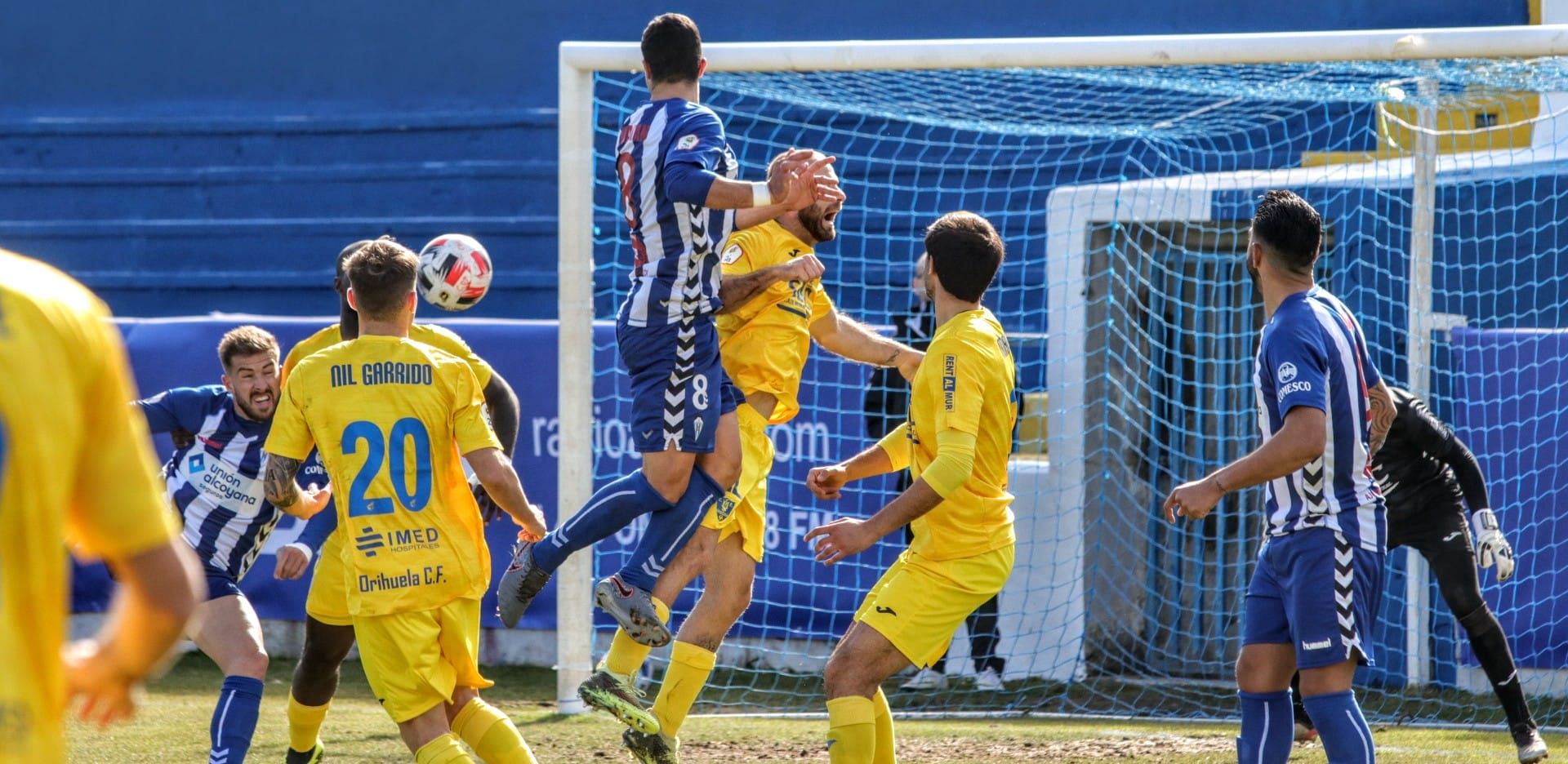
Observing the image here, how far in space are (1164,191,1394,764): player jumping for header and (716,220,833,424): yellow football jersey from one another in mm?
1755

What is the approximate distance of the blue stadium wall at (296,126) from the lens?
1269 centimetres

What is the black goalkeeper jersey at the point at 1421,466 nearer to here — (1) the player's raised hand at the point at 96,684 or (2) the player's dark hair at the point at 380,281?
(2) the player's dark hair at the point at 380,281

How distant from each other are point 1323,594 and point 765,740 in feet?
10.3

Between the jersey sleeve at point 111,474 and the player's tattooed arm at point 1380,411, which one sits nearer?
the jersey sleeve at point 111,474

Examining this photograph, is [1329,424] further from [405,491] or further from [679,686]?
[405,491]

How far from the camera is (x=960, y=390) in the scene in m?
4.64

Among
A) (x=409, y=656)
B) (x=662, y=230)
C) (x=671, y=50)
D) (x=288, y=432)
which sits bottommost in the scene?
(x=409, y=656)

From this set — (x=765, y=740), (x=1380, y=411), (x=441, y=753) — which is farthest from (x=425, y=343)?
(x=1380, y=411)

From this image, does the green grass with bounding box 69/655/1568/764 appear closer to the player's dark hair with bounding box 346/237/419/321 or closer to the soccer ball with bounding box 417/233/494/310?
the soccer ball with bounding box 417/233/494/310

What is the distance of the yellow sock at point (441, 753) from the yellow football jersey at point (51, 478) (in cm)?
241

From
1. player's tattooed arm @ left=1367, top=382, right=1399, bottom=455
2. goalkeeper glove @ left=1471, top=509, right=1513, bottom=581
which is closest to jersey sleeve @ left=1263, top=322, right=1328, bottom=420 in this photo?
player's tattooed arm @ left=1367, top=382, right=1399, bottom=455

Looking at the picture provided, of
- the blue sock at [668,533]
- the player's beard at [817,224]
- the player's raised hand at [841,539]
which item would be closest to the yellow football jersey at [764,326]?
the player's beard at [817,224]

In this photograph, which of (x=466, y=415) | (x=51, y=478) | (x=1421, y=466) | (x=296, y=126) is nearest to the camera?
(x=51, y=478)

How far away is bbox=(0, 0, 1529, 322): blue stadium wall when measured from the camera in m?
12.7
